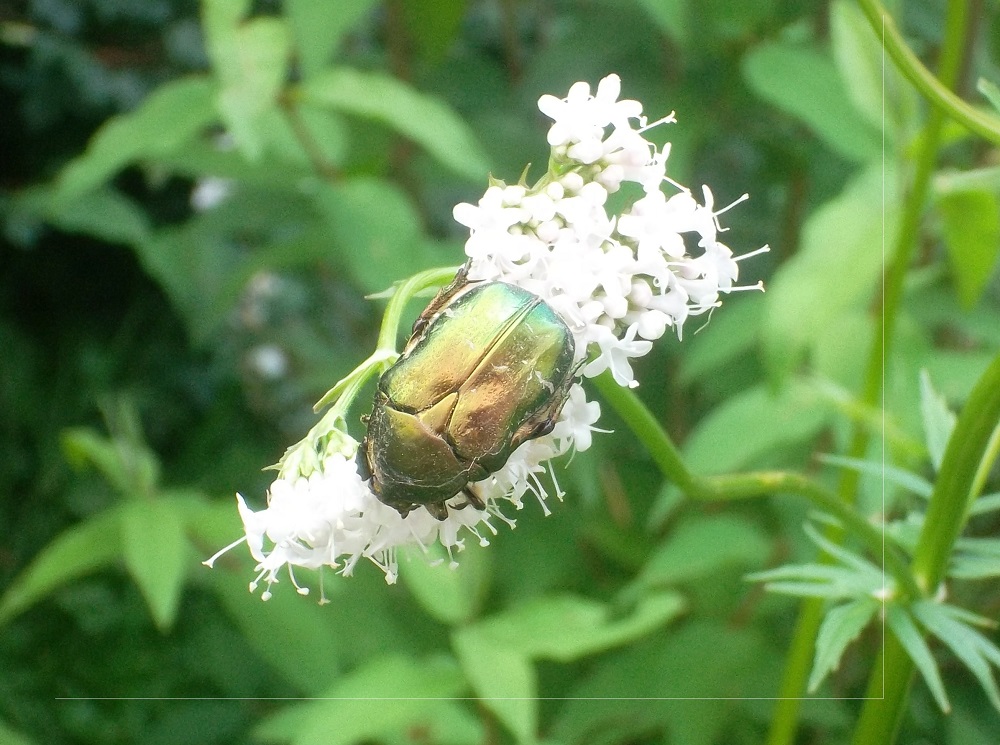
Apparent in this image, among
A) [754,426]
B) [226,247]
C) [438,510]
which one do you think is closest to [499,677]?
[754,426]

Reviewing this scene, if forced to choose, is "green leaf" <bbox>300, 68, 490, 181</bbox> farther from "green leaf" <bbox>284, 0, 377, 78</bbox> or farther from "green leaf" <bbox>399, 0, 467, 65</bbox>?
"green leaf" <bbox>399, 0, 467, 65</bbox>

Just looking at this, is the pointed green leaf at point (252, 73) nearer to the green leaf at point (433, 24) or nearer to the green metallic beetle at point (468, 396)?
the green leaf at point (433, 24)

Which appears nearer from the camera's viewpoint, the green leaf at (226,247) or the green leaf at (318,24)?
the green leaf at (318,24)

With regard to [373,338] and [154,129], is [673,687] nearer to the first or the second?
[373,338]

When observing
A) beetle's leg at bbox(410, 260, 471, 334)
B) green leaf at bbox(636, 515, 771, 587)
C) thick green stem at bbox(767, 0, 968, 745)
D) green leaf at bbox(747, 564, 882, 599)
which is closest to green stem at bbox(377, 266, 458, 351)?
beetle's leg at bbox(410, 260, 471, 334)

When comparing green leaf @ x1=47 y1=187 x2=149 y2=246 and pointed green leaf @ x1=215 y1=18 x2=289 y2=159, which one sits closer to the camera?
pointed green leaf @ x1=215 y1=18 x2=289 y2=159

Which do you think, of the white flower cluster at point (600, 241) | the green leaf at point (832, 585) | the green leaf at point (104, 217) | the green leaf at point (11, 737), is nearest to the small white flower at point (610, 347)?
the white flower cluster at point (600, 241)
